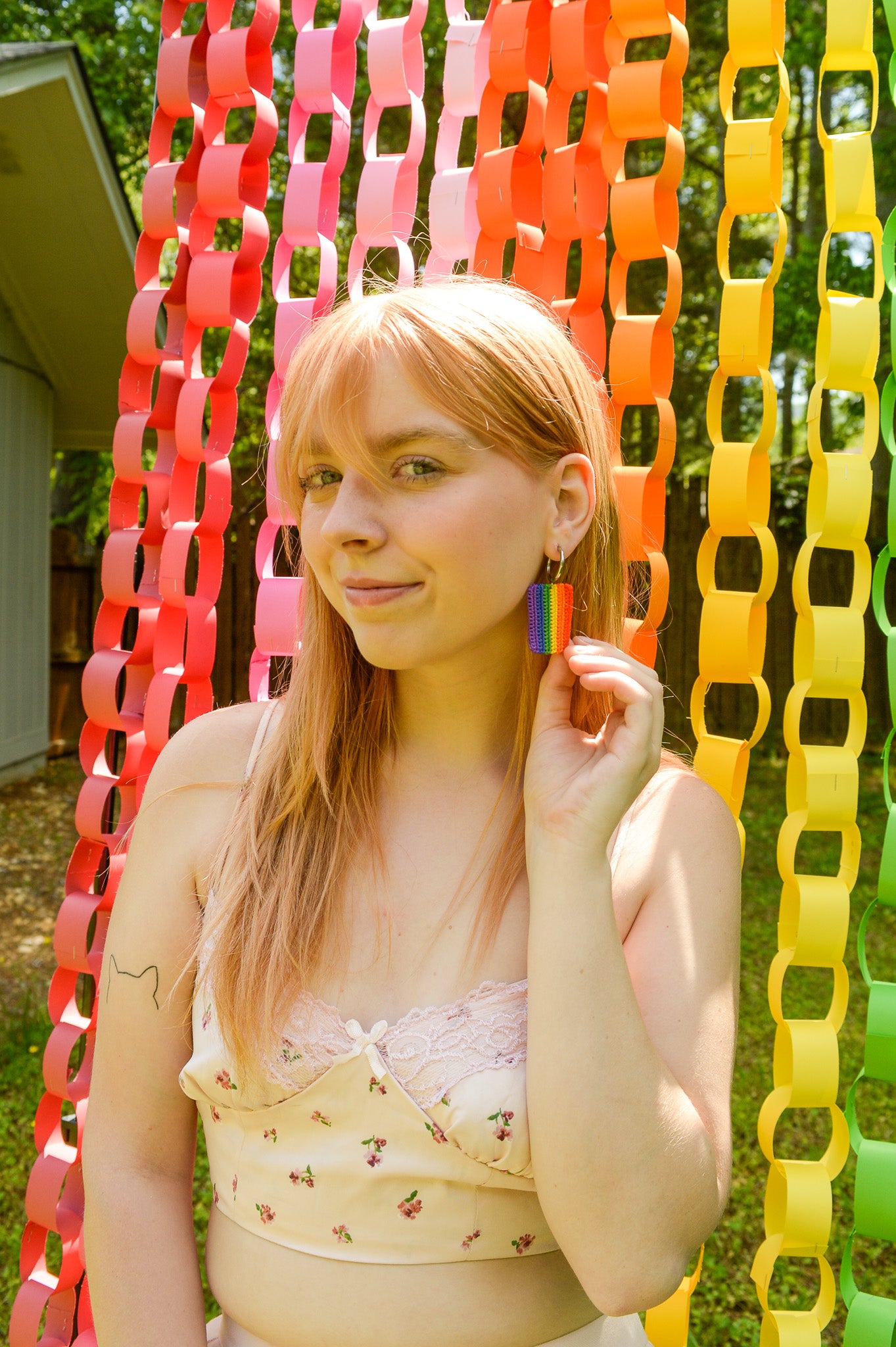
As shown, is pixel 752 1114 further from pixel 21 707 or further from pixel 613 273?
pixel 21 707

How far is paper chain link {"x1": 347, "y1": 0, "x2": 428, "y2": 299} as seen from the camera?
6.32ft

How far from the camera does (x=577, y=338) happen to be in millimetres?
1818

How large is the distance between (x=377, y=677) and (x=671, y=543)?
26.9 ft

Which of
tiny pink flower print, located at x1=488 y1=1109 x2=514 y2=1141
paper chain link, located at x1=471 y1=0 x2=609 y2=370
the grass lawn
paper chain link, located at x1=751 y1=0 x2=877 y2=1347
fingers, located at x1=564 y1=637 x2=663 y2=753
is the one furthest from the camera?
the grass lawn

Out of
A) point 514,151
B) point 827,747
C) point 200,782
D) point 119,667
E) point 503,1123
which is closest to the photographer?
point 503,1123

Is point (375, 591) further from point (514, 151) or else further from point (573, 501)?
point (514, 151)

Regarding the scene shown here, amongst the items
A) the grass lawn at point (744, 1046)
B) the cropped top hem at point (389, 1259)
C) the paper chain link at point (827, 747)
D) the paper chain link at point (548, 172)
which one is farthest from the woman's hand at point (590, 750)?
the grass lawn at point (744, 1046)

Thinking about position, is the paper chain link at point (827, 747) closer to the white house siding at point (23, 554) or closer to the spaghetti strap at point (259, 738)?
the spaghetti strap at point (259, 738)

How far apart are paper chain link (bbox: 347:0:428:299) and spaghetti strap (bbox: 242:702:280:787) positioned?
73 cm

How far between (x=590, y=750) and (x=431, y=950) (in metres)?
0.32

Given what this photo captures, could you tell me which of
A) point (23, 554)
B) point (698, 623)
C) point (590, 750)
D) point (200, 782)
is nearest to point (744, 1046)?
point (590, 750)

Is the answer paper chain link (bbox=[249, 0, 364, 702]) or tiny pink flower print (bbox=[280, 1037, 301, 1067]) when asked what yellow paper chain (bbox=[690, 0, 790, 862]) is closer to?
paper chain link (bbox=[249, 0, 364, 702])

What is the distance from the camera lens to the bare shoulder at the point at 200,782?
1518 millimetres

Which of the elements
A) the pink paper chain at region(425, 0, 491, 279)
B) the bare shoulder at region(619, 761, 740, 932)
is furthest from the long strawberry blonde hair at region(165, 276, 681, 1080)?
the pink paper chain at region(425, 0, 491, 279)
